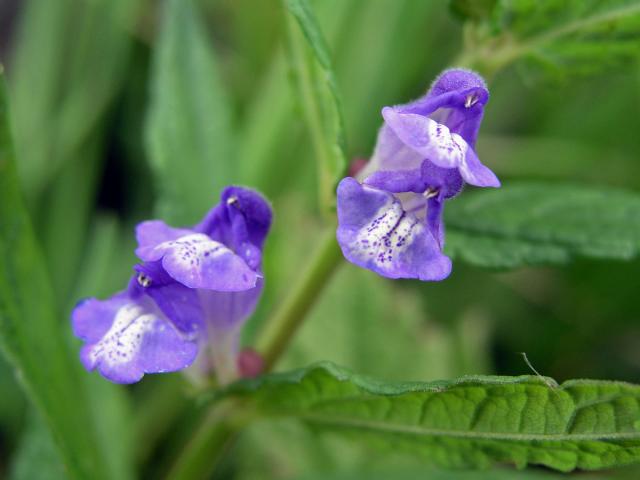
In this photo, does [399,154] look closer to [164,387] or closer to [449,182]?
[449,182]

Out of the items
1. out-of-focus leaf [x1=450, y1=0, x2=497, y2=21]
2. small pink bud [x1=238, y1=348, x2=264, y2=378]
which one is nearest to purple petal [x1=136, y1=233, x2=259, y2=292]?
small pink bud [x1=238, y1=348, x2=264, y2=378]

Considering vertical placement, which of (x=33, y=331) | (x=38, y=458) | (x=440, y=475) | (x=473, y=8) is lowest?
(x=38, y=458)

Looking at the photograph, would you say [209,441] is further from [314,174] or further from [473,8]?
[314,174]

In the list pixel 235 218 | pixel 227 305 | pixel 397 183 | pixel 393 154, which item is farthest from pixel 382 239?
pixel 227 305

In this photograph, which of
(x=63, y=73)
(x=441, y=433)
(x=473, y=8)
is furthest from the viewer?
(x=63, y=73)

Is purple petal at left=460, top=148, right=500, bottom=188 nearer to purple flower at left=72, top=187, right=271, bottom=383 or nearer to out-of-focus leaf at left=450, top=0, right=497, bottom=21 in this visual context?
purple flower at left=72, top=187, right=271, bottom=383

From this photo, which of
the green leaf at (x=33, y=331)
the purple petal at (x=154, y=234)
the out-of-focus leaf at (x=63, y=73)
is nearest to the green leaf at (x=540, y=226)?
the purple petal at (x=154, y=234)

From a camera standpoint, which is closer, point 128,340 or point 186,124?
point 128,340
